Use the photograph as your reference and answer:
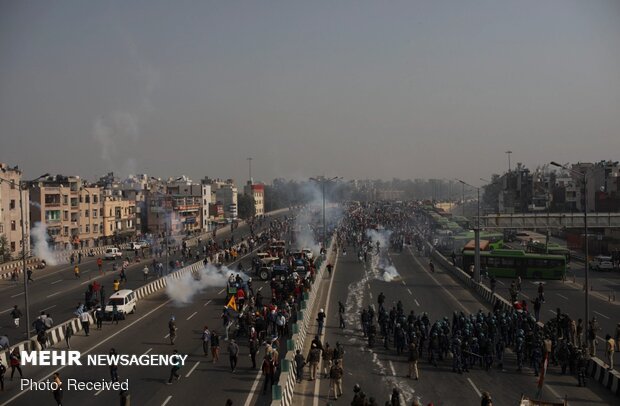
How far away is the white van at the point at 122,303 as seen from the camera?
1179 inches

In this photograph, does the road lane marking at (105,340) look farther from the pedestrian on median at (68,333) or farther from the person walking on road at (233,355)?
the person walking on road at (233,355)

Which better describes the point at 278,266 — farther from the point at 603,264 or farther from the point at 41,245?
the point at 41,245

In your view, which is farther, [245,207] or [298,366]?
[245,207]

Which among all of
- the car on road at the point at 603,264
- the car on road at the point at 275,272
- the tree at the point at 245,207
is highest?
the tree at the point at 245,207

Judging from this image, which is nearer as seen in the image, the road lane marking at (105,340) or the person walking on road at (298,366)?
the road lane marking at (105,340)

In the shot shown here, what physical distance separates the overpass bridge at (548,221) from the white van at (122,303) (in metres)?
31.5

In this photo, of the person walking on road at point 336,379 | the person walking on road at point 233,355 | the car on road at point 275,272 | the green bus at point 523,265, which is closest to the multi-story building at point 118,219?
the car on road at point 275,272

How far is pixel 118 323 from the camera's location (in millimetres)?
29188

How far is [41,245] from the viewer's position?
222ft

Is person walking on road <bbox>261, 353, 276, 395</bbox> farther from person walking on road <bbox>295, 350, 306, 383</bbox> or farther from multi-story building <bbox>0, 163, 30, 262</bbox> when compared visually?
multi-story building <bbox>0, 163, 30, 262</bbox>

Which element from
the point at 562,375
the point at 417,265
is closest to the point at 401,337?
the point at 562,375

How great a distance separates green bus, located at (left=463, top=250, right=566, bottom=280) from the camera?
44406mm

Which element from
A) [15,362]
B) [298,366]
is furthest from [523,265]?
[15,362]

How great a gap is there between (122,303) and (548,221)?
1536 inches
